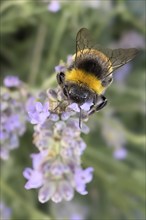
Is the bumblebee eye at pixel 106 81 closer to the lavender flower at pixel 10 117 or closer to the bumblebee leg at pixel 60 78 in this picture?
the bumblebee leg at pixel 60 78

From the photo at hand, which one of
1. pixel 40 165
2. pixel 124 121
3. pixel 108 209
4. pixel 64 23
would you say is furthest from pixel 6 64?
pixel 40 165

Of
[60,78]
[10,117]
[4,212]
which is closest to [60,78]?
[60,78]

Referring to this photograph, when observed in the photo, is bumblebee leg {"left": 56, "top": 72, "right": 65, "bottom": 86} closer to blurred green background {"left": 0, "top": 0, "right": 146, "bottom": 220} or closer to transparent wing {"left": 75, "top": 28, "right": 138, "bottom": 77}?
transparent wing {"left": 75, "top": 28, "right": 138, "bottom": 77}

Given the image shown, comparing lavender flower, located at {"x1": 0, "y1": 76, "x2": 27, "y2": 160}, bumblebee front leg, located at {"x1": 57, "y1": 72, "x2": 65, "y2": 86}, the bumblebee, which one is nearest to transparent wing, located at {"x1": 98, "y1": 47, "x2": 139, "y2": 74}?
the bumblebee

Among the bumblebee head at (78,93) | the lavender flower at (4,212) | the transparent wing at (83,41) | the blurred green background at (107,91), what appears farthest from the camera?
the blurred green background at (107,91)

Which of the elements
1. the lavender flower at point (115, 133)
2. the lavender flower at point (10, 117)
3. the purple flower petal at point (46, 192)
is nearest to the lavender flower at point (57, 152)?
the purple flower petal at point (46, 192)

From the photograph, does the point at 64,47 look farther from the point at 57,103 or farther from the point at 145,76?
the point at 57,103
